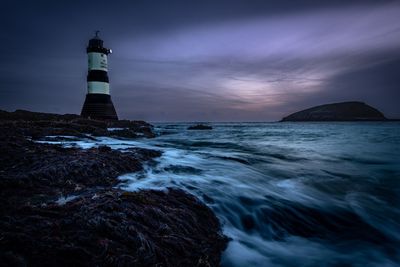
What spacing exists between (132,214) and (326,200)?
497cm

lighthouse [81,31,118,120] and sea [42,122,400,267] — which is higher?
lighthouse [81,31,118,120]

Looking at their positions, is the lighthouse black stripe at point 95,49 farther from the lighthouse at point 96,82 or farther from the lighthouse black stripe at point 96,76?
the lighthouse black stripe at point 96,76

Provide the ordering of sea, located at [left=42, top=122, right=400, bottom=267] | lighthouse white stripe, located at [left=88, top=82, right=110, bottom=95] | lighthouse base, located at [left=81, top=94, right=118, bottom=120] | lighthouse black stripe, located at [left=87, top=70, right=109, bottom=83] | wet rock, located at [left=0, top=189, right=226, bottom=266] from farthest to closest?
lighthouse base, located at [left=81, top=94, right=118, bottom=120] → lighthouse black stripe, located at [left=87, top=70, right=109, bottom=83] → lighthouse white stripe, located at [left=88, top=82, right=110, bottom=95] → sea, located at [left=42, top=122, right=400, bottom=267] → wet rock, located at [left=0, top=189, right=226, bottom=266]

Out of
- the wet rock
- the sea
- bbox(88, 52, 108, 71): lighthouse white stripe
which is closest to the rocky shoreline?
the wet rock

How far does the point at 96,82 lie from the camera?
86.5 feet

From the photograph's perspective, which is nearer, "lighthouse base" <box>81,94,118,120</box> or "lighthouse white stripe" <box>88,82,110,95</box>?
"lighthouse white stripe" <box>88,82,110,95</box>

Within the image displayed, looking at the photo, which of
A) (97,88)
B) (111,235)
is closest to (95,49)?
(97,88)

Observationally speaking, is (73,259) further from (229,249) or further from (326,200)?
(326,200)

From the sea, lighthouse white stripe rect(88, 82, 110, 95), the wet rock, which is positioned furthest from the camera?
lighthouse white stripe rect(88, 82, 110, 95)

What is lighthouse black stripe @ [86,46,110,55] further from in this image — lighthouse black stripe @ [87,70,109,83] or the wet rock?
the wet rock

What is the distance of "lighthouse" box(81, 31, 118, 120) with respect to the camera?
2636 centimetres

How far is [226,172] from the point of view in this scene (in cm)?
747

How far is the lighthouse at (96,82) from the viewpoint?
86.5 ft

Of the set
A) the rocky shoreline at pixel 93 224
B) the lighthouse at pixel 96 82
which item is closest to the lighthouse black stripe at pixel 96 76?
the lighthouse at pixel 96 82
